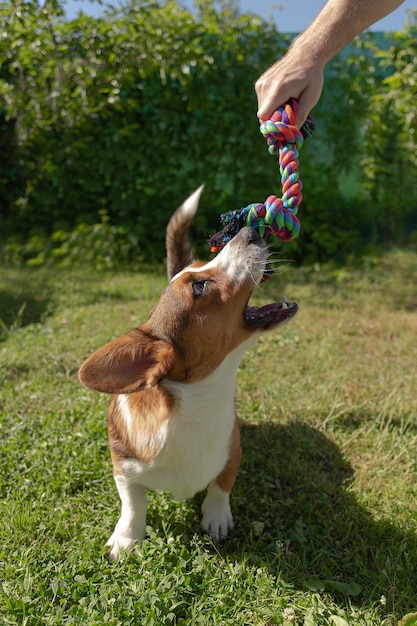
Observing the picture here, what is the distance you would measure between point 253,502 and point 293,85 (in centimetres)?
188

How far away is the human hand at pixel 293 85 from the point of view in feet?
7.00

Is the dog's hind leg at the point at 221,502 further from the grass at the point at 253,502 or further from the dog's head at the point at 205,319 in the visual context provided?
the dog's head at the point at 205,319

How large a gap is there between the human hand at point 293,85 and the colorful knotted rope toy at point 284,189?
0.11ft

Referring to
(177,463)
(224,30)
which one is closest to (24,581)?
(177,463)

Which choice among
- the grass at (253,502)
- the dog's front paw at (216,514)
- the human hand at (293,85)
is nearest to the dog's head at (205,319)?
the human hand at (293,85)

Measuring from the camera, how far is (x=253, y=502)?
8.57 ft

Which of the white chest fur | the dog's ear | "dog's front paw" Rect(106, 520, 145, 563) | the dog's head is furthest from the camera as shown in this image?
"dog's front paw" Rect(106, 520, 145, 563)

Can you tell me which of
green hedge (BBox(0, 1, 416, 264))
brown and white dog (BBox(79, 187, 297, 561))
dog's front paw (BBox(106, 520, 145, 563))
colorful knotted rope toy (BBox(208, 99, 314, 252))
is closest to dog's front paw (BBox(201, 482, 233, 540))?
brown and white dog (BBox(79, 187, 297, 561))

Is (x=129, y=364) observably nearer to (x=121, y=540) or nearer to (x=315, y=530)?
(x=121, y=540)

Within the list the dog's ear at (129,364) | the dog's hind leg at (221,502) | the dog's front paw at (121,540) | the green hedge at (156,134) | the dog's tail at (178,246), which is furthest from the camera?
the green hedge at (156,134)

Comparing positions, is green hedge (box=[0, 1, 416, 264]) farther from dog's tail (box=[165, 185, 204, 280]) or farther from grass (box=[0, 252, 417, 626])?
dog's tail (box=[165, 185, 204, 280])

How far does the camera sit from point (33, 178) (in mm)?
6945

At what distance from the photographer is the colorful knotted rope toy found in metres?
2.15

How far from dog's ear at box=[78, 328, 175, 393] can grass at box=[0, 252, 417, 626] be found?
809mm
